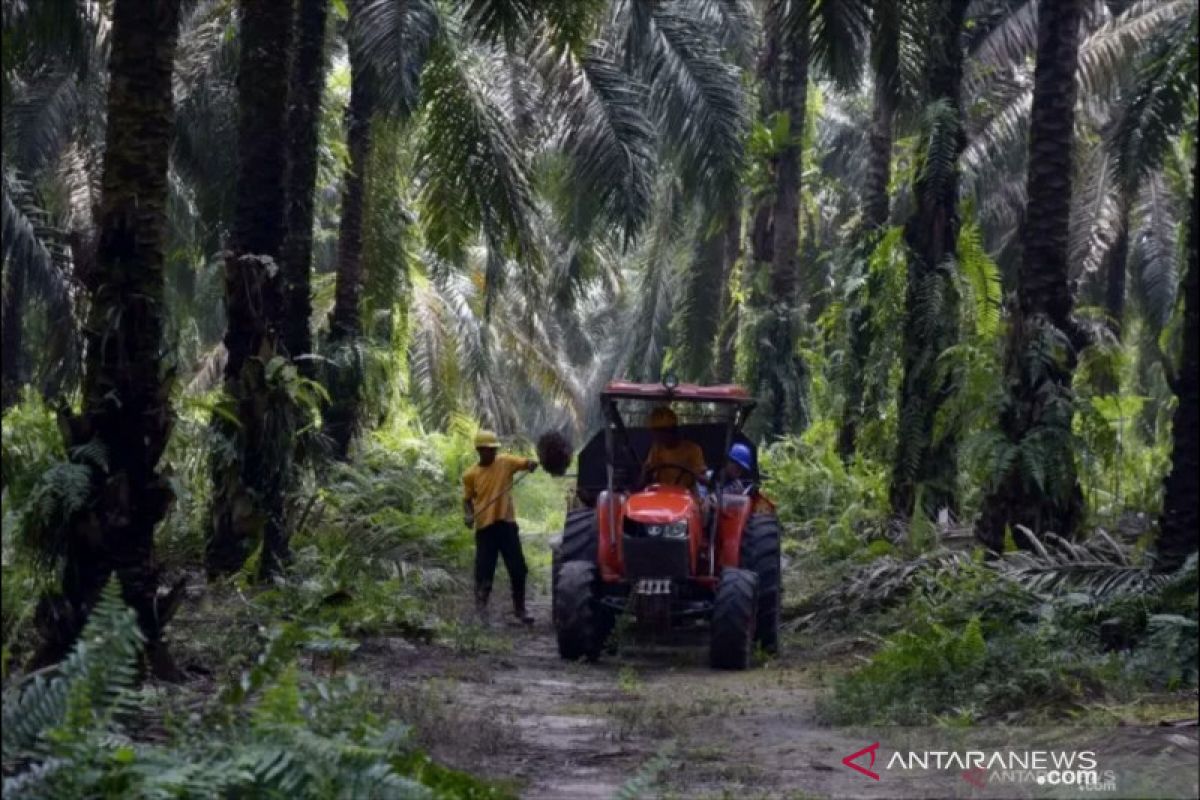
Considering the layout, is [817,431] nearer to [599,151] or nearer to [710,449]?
[599,151]

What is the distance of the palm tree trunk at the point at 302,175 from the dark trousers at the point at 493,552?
2597 mm

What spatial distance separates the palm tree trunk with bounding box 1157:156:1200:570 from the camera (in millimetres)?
10539

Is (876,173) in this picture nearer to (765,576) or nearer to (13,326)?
(13,326)

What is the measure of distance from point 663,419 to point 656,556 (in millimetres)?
1272

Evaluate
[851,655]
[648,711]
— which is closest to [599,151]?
[851,655]

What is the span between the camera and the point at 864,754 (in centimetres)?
848

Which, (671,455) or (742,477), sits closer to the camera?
→ (671,455)

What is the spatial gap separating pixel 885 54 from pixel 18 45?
22.6 ft

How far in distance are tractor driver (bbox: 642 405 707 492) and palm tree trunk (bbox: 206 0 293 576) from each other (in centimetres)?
275

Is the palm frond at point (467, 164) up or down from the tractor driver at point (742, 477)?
up

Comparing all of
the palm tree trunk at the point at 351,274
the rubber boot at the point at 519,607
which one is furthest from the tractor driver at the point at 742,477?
the palm tree trunk at the point at 351,274

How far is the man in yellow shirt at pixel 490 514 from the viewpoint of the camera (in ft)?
48.1

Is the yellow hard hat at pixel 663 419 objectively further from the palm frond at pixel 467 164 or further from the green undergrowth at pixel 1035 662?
the palm frond at pixel 467 164

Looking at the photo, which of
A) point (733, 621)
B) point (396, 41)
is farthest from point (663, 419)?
point (396, 41)
